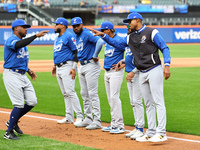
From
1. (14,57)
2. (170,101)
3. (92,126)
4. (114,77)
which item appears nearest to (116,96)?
(114,77)

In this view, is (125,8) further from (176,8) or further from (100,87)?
(100,87)

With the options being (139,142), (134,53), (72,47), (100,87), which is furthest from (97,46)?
(100,87)

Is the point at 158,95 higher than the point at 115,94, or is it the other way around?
the point at 158,95

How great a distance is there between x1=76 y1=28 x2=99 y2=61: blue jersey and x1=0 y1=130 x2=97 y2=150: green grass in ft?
6.96

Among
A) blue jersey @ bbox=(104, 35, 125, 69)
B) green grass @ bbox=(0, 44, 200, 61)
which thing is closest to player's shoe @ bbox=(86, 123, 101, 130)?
blue jersey @ bbox=(104, 35, 125, 69)

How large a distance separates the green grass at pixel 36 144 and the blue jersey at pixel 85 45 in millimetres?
2123

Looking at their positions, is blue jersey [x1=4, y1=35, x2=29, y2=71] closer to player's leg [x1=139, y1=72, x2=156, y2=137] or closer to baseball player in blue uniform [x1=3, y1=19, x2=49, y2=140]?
baseball player in blue uniform [x1=3, y1=19, x2=49, y2=140]

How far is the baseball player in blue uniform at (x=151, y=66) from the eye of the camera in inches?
287

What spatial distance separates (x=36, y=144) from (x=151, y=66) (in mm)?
2480

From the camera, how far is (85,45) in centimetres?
899

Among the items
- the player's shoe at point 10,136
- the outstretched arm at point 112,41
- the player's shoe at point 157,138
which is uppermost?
the outstretched arm at point 112,41

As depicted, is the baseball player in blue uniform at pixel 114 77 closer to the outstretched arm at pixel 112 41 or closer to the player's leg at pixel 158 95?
the outstretched arm at pixel 112 41

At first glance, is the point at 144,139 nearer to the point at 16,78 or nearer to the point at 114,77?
the point at 114,77

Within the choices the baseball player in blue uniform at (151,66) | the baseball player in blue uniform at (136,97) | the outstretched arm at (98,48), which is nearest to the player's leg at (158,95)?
the baseball player in blue uniform at (151,66)
